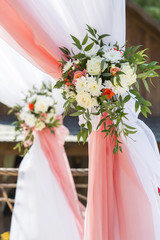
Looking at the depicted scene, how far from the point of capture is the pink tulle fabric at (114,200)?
147cm

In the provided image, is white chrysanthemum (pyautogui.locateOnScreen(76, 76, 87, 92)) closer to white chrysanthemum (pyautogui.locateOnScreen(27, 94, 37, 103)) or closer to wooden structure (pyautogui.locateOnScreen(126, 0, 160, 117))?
white chrysanthemum (pyautogui.locateOnScreen(27, 94, 37, 103))

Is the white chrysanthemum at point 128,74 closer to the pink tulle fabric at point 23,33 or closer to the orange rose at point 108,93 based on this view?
the orange rose at point 108,93

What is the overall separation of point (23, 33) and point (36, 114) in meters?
1.15

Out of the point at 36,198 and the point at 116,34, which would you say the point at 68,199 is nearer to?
the point at 36,198

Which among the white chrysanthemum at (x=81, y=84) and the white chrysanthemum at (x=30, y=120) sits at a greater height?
the white chrysanthemum at (x=30, y=120)

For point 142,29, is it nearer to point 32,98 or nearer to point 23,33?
point 32,98

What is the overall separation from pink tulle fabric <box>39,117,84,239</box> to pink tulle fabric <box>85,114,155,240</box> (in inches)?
35.3

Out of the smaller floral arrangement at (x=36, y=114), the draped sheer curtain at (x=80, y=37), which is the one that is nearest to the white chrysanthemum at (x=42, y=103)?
the smaller floral arrangement at (x=36, y=114)

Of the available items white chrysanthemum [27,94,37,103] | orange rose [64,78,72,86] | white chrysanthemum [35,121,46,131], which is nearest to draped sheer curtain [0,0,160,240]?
orange rose [64,78,72,86]

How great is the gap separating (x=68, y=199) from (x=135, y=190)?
3.22 ft

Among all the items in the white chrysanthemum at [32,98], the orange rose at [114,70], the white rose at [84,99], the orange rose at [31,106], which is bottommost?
the white rose at [84,99]

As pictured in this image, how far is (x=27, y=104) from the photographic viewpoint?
8.08 feet

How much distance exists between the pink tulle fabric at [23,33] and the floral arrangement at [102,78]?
0.08 m

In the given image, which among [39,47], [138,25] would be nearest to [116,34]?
[39,47]
